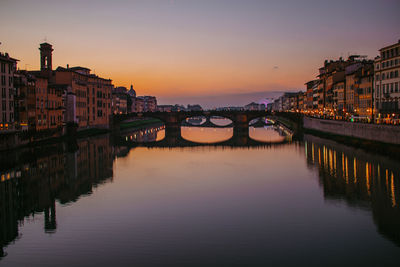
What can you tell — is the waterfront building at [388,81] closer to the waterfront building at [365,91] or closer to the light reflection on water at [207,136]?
the waterfront building at [365,91]

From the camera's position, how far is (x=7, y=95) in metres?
43.7

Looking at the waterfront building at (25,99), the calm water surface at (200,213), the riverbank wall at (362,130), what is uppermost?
the waterfront building at (25,99)

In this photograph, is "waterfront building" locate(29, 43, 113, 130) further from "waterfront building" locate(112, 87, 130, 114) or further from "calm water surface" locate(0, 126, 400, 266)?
"waterfront building" locate(112, 87, 130, 114)

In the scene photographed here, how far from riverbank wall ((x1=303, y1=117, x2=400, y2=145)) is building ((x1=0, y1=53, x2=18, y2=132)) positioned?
3711 centimetres

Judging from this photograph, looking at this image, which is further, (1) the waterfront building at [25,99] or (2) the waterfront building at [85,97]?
(2) the waterfront building at [85,97]

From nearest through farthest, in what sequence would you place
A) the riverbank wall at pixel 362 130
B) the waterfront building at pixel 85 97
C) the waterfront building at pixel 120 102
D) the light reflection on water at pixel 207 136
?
1. the riverbank wall at pixel 362 130
2. the waterfront building at pixel 85 97
3. the light reflection on water at pixel 207 136
4. the waterfront building at pixel 120 102

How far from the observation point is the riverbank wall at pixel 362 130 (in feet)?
122

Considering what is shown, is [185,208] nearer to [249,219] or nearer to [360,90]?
[249,219]

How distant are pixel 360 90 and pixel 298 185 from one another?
40.7 metres

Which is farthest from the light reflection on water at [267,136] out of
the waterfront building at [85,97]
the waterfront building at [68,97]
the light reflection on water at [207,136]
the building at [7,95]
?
the building at [7,95]

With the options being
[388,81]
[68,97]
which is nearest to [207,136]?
[68,97]

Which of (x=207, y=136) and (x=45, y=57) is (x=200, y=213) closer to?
(x=45, y=57)

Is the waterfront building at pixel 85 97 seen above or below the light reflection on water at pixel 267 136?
above

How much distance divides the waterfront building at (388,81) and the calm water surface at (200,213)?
15223 mm
